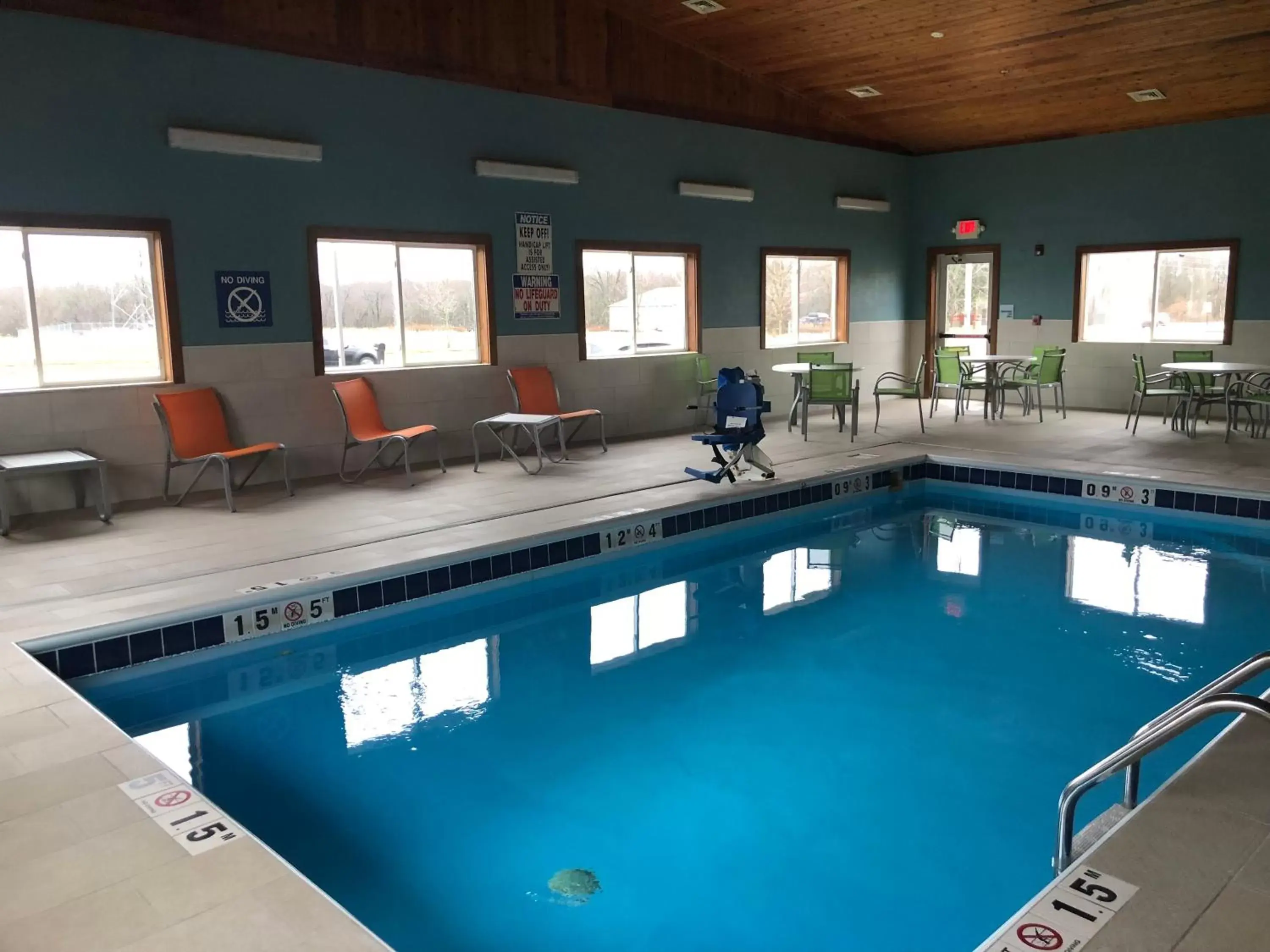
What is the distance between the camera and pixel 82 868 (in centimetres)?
224

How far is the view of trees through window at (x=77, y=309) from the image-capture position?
5.96m

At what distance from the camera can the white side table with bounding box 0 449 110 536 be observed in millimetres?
5441

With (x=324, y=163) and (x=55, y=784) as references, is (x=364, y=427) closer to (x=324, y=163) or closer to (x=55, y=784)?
(x=324, y=163)

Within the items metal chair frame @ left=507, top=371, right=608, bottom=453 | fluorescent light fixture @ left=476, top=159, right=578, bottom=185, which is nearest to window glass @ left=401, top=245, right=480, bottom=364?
metal chair frame @ left=507, top=371, right=608, bottom=453

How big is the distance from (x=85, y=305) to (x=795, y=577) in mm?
4707

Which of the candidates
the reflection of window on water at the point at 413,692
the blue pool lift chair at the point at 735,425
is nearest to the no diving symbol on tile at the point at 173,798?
the reflection of window on water at the point at 413,692

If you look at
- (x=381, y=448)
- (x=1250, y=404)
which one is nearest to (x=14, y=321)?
(x=381, y=448)

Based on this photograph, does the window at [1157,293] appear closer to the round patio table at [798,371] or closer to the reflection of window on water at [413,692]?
the round patio table at [798,371]

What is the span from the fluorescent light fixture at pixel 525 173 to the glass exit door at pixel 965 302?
537 cm

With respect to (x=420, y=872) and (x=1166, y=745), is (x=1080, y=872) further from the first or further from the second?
(x=420, y=872)

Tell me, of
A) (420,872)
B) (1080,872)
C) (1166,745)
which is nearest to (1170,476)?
(1166,745)

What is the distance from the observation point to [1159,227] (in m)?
10.1

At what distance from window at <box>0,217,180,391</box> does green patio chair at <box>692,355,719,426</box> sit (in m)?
4.73

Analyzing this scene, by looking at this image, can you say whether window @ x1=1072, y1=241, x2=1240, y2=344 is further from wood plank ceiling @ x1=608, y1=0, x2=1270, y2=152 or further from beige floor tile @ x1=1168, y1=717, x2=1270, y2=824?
beige floor tile @ x1=1168, y1=717, x2=1270, y2=824
